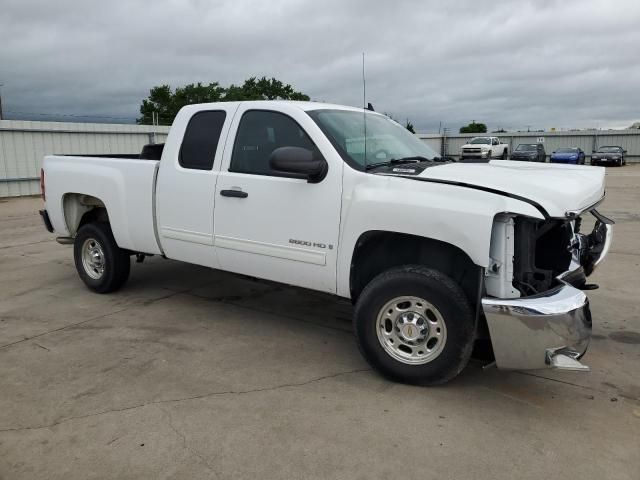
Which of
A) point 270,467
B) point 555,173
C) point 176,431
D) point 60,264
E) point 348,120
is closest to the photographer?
point 270,467

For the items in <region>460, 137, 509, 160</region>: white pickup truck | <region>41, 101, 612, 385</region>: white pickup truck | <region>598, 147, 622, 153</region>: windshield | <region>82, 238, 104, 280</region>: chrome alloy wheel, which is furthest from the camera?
<region>598, 147, 622, 153</region>: windshield

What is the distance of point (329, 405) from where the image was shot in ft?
11.3

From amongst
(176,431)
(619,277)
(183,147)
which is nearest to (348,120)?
(183,147)

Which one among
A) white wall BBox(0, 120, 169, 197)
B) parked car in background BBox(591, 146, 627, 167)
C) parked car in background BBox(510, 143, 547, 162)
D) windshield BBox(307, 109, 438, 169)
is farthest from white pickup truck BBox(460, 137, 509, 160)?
windshield BBox(307, 109, 438, 169)

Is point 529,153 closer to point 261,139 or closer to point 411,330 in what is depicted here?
point 261,139

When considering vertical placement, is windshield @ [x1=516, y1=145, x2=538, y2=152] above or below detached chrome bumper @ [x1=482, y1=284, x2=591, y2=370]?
above

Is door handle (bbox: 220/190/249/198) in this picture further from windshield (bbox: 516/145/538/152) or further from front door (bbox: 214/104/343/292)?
windshield (bbox: 516/145/538/152)

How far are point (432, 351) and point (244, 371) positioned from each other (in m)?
1.38

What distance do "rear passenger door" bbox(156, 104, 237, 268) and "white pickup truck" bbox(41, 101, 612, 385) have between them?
14 mm

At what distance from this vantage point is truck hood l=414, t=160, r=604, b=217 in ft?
10.6

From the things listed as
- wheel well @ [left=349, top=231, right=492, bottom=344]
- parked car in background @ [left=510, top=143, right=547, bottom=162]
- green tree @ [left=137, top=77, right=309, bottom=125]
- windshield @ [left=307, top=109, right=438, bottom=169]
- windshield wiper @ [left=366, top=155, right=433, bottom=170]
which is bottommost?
wheel well @ [left=349, top=231, right=492, bottom=344]

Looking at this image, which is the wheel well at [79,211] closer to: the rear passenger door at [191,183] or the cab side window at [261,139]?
the rear passenger door at [191,183]

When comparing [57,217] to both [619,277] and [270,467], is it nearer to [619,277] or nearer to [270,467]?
[270,467]

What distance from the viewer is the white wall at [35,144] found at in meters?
16.3
